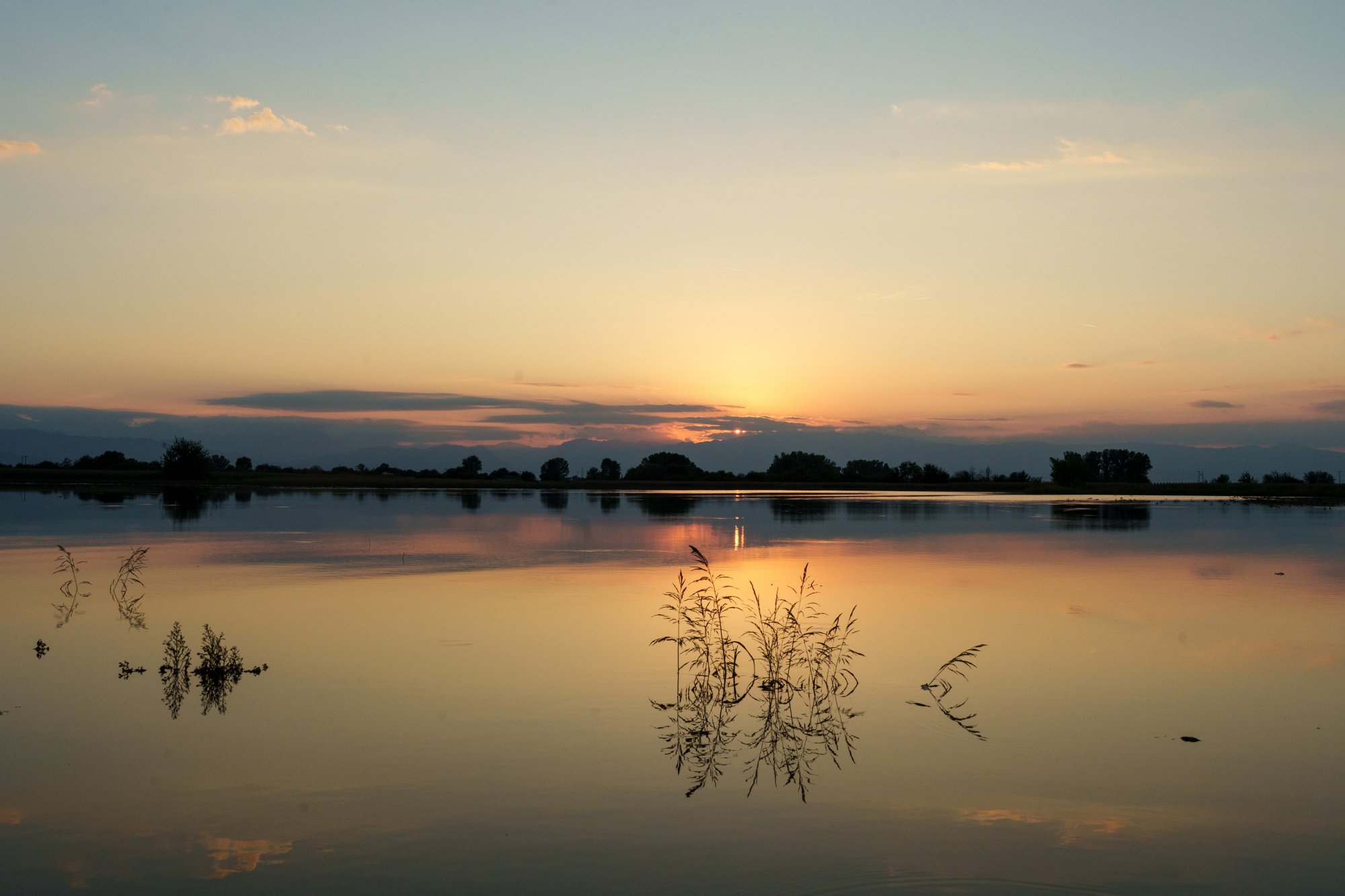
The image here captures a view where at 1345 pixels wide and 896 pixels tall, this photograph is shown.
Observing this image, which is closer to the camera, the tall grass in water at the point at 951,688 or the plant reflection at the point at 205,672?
the tall grass in water at the point at 951,688

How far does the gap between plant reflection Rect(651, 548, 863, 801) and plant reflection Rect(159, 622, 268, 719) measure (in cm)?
621

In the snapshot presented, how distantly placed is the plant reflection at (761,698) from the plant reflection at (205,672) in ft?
20.4

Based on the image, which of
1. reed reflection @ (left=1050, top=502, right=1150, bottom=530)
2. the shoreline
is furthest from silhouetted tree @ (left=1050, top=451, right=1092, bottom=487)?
reed reflection @ (left=1050, top=502, right=1150, bottom=530)

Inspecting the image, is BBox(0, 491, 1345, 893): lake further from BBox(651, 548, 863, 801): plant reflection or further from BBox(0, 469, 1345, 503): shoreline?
BBox(0, 469, 1345, 503): shoreline

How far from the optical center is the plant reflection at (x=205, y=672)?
13.9 metres

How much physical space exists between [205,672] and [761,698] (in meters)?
8.15

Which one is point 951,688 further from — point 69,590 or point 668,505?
point 668,505

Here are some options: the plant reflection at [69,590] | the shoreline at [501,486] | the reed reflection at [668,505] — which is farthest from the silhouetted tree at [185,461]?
the plant reflection at [69,590]

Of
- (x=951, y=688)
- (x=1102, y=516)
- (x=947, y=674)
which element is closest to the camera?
(x=951, y=688)

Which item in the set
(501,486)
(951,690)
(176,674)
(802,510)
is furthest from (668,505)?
(501,486)

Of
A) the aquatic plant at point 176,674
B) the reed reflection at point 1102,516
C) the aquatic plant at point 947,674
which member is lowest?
the aquatic plant at point 176,674

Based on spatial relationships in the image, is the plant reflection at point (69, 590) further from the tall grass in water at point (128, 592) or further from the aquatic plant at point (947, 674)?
the aquatic plant at point (947, 674)

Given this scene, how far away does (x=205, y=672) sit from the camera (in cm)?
1519

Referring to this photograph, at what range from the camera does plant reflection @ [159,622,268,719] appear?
45.6 feet
